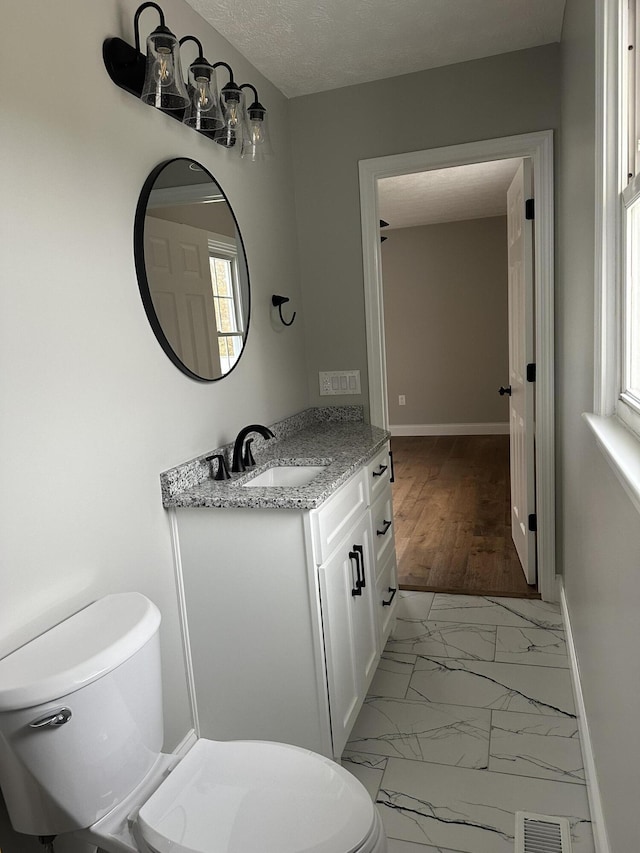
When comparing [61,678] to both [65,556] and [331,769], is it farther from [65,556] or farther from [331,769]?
[331,769]

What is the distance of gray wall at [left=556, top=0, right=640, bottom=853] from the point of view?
121cm

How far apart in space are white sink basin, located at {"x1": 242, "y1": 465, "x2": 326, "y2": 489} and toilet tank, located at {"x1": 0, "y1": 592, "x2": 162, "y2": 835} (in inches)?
36.7

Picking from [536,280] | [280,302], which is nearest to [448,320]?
[536,280]

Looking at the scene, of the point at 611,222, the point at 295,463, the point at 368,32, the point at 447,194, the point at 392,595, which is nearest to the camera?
the point at 611,222

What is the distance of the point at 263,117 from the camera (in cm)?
212

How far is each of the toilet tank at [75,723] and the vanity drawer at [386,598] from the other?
49.7 inches

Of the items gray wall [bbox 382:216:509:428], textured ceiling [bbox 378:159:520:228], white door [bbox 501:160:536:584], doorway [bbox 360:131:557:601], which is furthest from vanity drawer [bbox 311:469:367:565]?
gray wall [bbox 382:216:509:428]

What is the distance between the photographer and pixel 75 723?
1.22 m

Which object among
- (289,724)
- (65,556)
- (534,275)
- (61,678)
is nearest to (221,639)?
(289,724)

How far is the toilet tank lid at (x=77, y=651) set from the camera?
46.8 inches

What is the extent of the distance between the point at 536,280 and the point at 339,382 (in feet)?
3.38

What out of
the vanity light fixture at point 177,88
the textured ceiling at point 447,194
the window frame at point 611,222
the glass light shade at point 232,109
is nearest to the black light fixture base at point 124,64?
the vanity light fixture at point 177,88

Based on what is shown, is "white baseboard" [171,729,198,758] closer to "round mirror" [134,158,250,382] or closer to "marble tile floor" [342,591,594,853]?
"marble tile floor" [342,591,594,853]

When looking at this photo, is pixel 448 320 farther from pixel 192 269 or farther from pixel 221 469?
pixel 221 469
